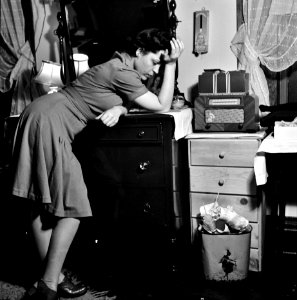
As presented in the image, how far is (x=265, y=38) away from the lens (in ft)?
8.95

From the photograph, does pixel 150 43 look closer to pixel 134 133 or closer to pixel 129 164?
pixel 134 133

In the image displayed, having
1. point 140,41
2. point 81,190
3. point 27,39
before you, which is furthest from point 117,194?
point 27,39

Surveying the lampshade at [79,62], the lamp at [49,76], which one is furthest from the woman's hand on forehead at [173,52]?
the lamp at [49,76]

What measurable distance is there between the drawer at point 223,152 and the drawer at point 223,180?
0.04m

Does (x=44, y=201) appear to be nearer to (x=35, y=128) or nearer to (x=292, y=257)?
(x=35, y=128)

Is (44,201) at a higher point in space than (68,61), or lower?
lower

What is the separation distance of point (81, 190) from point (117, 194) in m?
0.36

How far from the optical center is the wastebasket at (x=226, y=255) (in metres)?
2.40

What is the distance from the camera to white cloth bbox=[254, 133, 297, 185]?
2.24 m

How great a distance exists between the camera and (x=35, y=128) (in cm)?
217

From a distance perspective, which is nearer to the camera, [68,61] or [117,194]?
[117,194]

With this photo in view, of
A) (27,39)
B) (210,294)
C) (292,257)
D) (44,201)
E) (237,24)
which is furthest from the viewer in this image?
(27,39)

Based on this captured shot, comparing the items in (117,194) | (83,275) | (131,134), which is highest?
(131,134)

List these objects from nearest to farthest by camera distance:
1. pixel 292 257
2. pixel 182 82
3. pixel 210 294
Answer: pixel 210 294 < pixel 292 257 < pixel 182 82
